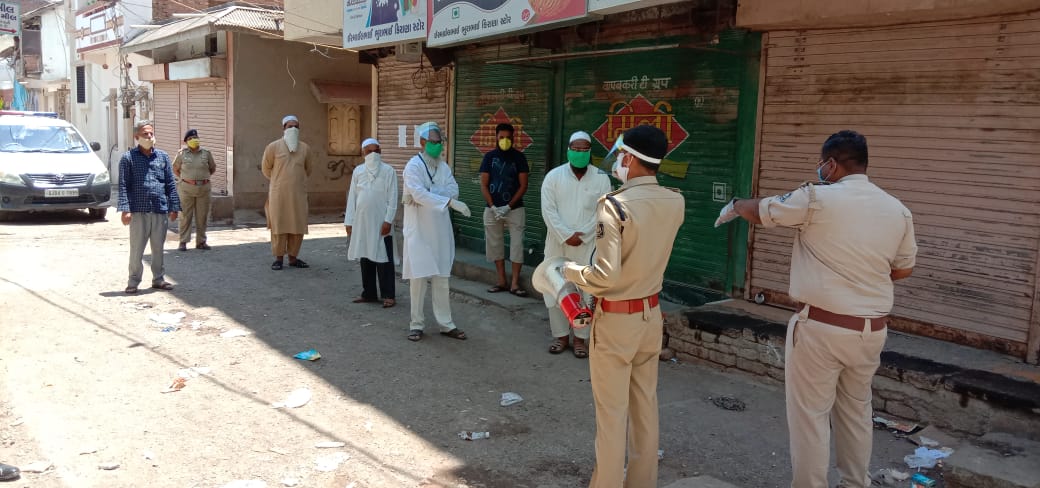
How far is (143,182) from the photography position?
8.25 metres

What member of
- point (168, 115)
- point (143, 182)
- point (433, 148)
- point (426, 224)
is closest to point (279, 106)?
point (168, 115)

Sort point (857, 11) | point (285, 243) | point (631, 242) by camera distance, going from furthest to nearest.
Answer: point (285, 243) < point (857, 11) < point (631, 242)

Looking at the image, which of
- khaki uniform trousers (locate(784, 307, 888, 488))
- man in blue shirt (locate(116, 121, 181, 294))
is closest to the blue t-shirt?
man in blue shirt (locate(116, 121, 181, 294))

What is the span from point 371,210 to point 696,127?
133 inches

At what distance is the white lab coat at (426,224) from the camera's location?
6688 mm

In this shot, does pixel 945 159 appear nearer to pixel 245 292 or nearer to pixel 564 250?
pixel 564 250

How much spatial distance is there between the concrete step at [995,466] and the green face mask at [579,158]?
3425 millimetres

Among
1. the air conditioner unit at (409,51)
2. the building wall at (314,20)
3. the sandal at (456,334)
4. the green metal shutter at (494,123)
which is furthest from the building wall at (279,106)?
the sandal at (456,334)

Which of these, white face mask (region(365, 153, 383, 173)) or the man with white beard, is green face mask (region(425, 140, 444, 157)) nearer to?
white face mask (region(365, 153, 383, 173))

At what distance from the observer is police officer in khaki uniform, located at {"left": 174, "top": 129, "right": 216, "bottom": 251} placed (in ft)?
36.7

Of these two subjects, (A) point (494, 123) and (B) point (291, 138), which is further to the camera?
(A) point (494, 123)

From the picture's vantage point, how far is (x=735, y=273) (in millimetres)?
7219

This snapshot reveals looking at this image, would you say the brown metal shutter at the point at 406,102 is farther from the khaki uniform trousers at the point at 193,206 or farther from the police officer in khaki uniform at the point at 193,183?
the khaki uniform trousers at the point at 193,206

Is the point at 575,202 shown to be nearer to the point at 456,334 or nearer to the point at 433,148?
the point at 433,148
